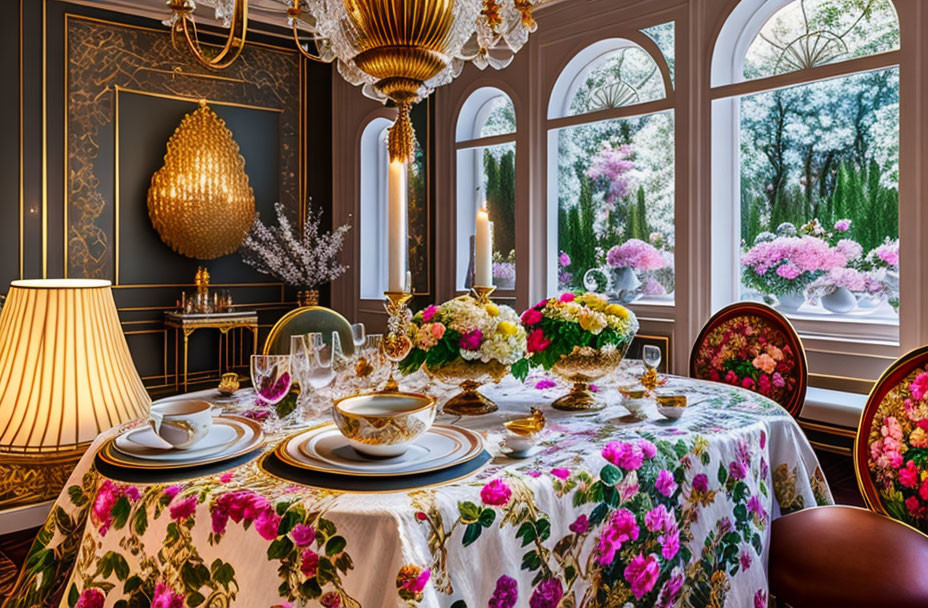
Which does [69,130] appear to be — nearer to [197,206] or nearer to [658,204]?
[197,206]

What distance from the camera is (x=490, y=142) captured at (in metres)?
4.47

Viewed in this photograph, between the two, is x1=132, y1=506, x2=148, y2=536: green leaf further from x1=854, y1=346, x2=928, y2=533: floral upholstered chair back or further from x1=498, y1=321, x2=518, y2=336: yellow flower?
x1=854, y1=346, x2=928, y2=533: floral upholstered chair back

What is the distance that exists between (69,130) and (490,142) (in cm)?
279

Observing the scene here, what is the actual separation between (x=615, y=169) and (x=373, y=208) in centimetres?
216

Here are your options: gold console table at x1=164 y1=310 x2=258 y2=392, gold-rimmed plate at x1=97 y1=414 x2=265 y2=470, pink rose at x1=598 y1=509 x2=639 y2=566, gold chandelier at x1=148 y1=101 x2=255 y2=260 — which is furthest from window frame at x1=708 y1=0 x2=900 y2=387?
gold chandelier at x1=148 y1=101 x2=255 y2=260

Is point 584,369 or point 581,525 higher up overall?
point 584,369

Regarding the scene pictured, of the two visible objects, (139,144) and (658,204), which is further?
(139,144)

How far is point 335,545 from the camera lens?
2.96ft

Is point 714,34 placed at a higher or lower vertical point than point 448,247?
higher

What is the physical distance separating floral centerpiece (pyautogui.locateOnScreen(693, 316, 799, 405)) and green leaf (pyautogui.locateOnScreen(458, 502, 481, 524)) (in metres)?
1.43

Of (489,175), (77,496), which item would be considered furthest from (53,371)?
(489,175)

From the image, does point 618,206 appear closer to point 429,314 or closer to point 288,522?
point 429,314

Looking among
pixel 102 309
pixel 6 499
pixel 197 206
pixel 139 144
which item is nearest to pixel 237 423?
pixel 102 309

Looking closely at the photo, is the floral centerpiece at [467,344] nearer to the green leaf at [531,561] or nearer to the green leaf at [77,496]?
the green leaf at [531,561]
